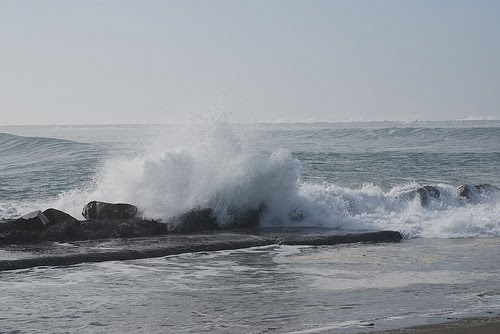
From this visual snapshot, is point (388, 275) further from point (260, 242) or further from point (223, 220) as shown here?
point (223, 220)

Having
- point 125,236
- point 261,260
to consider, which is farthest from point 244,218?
point 261,260

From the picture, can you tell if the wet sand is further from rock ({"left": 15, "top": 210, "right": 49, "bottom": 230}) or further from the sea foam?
rock ({"left": 15, "top": 210, "right": 49, "bottom": 230})

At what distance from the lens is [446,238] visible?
11.7 m

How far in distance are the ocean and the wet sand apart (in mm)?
162

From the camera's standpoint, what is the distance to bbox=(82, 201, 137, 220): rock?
39.7 feet

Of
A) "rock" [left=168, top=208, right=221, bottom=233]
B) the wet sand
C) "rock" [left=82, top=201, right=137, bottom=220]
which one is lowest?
the wet sand

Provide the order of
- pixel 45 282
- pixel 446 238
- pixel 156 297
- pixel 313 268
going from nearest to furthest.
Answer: pixel 156 297 < pixel 45 282 < pixel 313 268 < pixel 446 238

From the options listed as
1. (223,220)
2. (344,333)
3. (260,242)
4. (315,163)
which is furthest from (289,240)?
(315,163)

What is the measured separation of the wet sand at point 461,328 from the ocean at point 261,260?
0.53 ft

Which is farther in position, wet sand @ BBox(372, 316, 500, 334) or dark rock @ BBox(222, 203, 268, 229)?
dark rock @ BBox(222, 203, 268, 229)

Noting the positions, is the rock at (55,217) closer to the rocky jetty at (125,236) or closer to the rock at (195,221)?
the rocky jetty at (125,236)

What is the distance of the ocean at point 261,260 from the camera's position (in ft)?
21.3

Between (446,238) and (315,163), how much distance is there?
538 inches

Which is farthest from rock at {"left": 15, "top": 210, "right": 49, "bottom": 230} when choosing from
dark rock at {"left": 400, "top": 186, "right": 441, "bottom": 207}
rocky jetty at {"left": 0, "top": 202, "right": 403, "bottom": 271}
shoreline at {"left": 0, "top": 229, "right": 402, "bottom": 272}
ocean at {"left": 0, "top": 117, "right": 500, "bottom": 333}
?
dark rock at {"left": 400, "top": 186, "right": 441, "bottom": 207}
